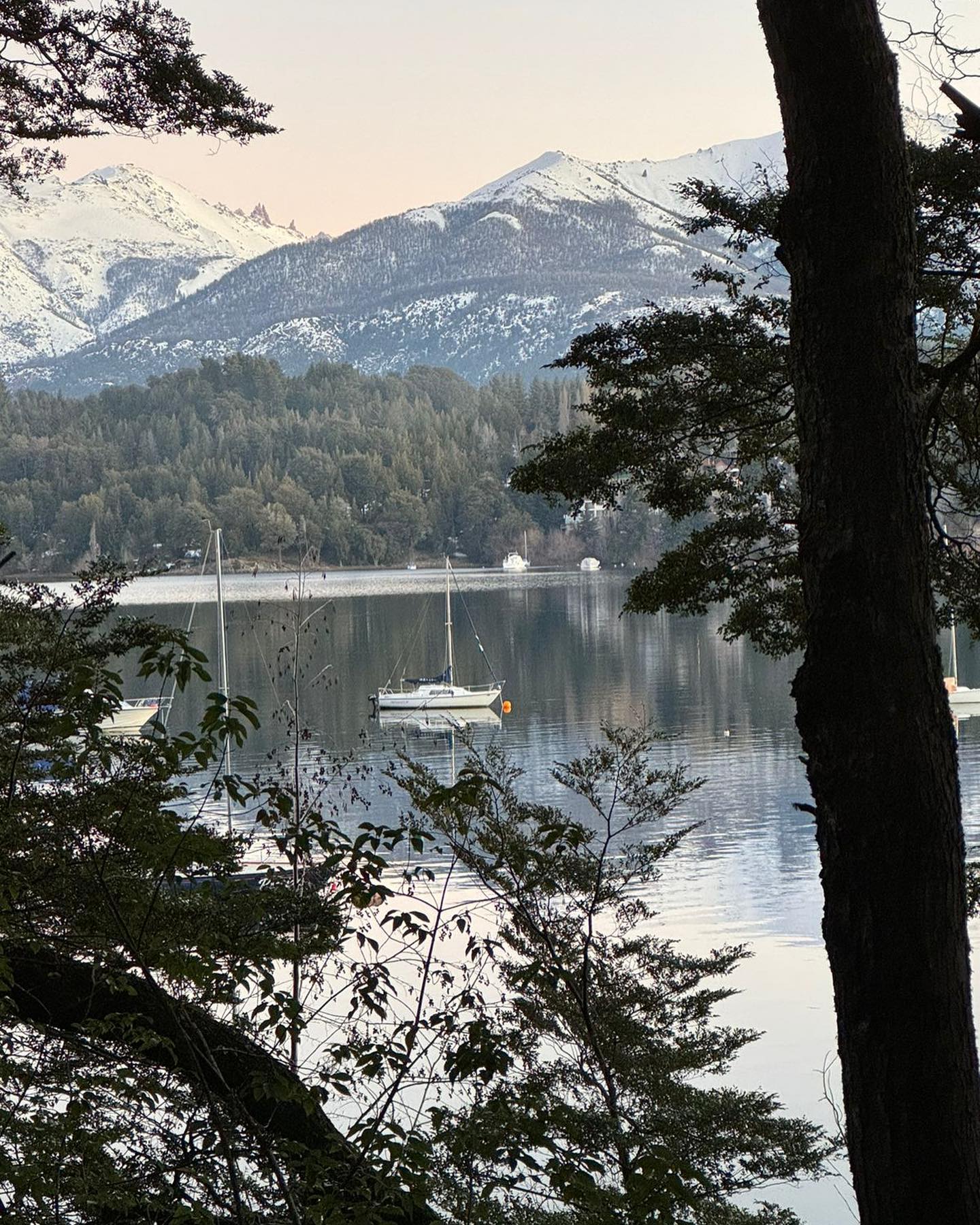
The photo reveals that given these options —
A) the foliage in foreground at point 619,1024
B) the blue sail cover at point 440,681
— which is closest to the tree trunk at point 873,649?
the foliage in foreground at point 619,1024

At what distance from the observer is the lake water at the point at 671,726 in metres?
14.2

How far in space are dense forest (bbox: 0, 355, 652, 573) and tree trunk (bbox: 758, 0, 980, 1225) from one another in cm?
7719

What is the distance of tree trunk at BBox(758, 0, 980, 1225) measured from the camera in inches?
95.5

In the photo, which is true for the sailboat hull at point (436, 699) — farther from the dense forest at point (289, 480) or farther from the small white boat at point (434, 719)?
the dense forest at point (289, 480)

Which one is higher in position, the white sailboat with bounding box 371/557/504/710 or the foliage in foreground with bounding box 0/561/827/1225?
the foliage in foreground with bounding box 0/561/827/1225

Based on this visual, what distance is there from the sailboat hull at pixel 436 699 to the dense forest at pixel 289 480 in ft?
150

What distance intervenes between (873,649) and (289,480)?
100818 millimetres

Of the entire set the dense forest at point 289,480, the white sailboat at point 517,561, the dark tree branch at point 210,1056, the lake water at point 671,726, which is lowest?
the lake water at point 671,726

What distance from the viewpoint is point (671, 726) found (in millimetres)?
30500

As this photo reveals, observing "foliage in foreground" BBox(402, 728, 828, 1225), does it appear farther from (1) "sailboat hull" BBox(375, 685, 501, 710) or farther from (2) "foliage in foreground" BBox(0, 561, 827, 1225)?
(1) "sailboat hull" BBox(375, 685, 501, 710)

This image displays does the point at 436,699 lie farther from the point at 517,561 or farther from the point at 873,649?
the point at 517,561

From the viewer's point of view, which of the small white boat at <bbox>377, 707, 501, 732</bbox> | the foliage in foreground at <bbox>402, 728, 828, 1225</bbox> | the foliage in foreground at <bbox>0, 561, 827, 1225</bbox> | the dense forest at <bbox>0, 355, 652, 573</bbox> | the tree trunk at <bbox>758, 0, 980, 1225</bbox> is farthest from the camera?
the dense forest at <bbox>0, 355, 652, 573</bbox>

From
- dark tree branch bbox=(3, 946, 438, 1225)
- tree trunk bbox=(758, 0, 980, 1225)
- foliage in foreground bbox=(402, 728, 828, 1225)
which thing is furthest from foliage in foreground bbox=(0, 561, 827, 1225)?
foliage in foreground bbox=(402, 728, 828, 1225)

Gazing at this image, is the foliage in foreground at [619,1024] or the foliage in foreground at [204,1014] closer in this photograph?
the foliage in foreground at [204,1014]
